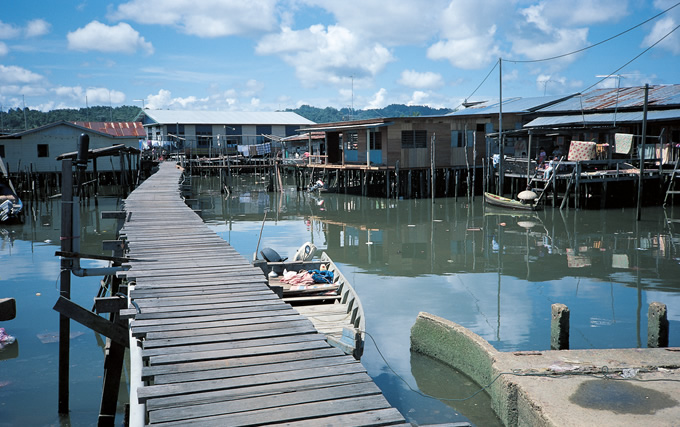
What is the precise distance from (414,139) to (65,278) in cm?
2642

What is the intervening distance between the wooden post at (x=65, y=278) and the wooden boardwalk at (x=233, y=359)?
0.88m

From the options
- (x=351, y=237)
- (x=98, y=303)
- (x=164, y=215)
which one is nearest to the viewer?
(x=98, y=303)

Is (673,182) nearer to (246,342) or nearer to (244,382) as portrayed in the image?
(246,342)

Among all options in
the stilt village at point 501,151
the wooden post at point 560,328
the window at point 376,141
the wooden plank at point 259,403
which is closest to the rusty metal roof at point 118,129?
the stilt village at point 501,151

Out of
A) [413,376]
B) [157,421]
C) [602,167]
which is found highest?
[602,167]

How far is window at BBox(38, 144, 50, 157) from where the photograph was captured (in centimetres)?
4009

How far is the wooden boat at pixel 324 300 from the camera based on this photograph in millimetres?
8711

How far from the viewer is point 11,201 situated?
86.0ft

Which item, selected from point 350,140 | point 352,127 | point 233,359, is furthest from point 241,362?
point 350,140

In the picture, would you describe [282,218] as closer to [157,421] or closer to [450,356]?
[450,356]

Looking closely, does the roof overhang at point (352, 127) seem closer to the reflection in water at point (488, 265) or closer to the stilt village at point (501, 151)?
the stilt village at point (501, 151)

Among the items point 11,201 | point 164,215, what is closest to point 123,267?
point 164,215

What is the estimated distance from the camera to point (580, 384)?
6.75 metres

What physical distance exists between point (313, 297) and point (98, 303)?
3545 mm
